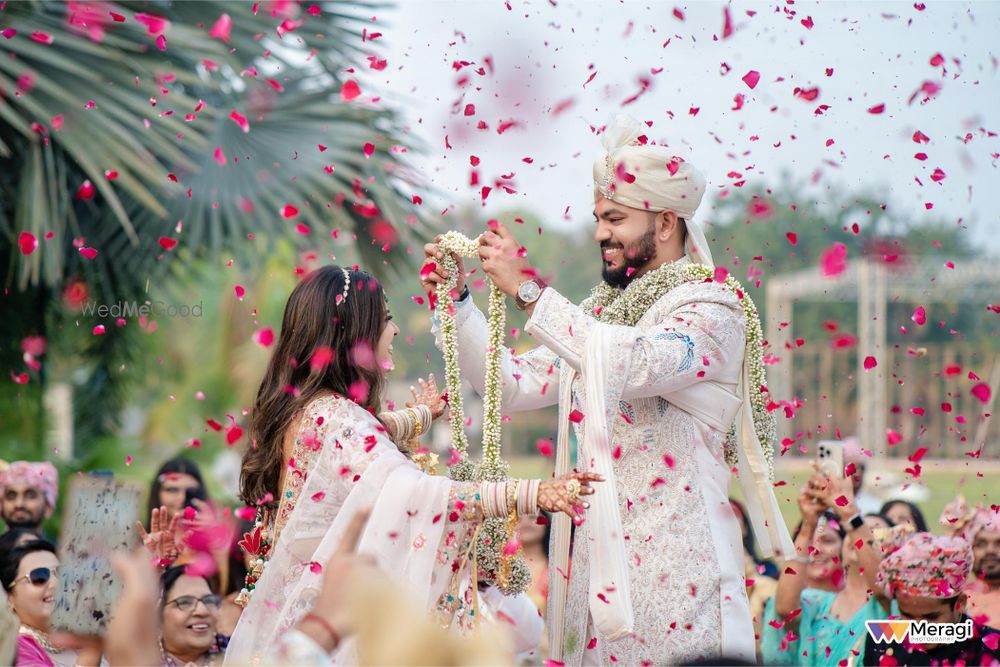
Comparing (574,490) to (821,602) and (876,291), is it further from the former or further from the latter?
(876,291)

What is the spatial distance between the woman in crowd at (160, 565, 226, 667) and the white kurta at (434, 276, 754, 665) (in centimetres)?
143

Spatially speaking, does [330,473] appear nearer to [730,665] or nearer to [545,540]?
[730,665]

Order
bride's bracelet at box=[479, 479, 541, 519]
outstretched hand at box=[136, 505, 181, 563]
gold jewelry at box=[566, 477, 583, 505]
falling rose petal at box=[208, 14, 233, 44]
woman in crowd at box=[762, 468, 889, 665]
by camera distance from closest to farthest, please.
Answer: gold jewelry at box=[566, 477, 583, 505] → bride's bracelet at box=[479, 479, 541, 519] → outstretched hand at box=[136, 505, 181, 563] → woman in crowd at box=[762, 468, 889, 665] → falling rose petal at box=[208, 14, 233, 44]

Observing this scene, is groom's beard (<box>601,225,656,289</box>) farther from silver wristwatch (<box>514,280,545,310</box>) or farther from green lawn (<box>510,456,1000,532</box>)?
green lawn (<box>510,456,1000,532</box>)

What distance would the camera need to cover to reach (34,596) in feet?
15.4

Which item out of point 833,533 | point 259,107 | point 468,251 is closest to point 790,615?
point 833,533

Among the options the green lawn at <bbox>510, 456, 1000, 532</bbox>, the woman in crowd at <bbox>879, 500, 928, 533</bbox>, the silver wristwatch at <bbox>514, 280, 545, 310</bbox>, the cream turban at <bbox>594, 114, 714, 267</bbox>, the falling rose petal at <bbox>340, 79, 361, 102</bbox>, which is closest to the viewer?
the silver wristwatch at <bbox>514, 280, 545, 310</bbox>

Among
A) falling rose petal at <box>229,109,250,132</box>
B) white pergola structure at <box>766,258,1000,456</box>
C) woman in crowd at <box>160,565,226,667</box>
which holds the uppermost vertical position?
white pergola structure at <box>766,258,1000,456</box>

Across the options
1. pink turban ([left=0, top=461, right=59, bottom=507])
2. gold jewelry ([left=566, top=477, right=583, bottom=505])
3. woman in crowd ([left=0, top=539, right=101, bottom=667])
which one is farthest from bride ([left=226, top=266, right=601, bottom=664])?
pink turban ([left=0, top=461, right=59, bottom=507])

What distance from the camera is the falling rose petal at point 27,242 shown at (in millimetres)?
7720

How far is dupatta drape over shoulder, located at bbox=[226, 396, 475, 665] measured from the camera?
3.68 meters

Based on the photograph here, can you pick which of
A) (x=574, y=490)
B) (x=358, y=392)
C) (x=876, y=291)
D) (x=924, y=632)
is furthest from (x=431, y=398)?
(x=876, y=291)

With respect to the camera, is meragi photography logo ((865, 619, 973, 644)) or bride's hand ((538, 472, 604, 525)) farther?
meragi photography logo ((865, 619, 973, 644))

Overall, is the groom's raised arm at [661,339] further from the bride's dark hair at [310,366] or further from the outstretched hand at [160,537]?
the outstretched hand at [160,537]
